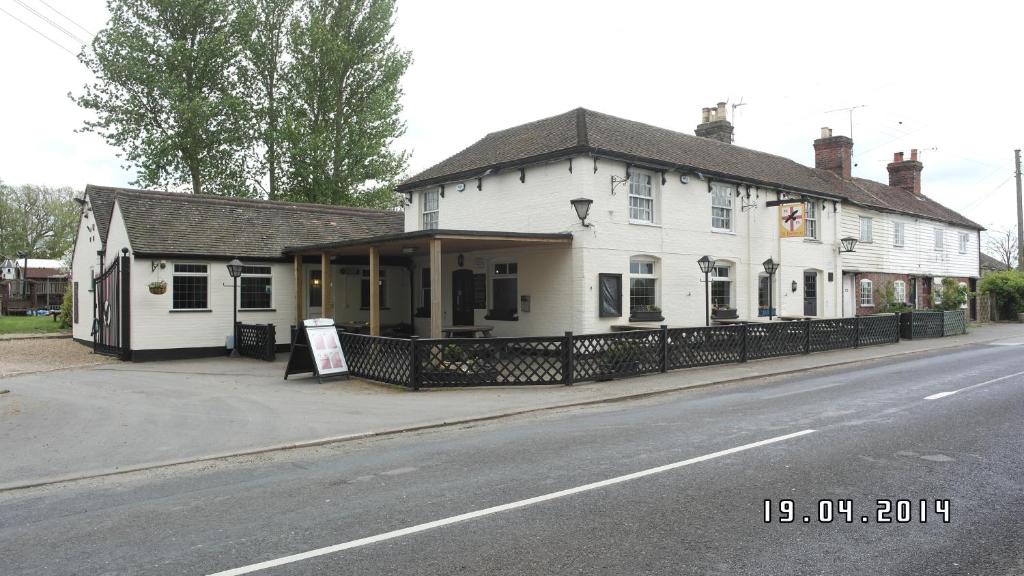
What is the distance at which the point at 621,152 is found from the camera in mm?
18484

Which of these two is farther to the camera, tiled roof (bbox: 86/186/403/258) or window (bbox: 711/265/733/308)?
window (bbox: 711/265/733/308)

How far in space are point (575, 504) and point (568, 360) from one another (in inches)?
319

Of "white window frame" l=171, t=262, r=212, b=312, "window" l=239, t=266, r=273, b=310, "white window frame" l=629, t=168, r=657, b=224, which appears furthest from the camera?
"window" l=239, t=266, r=273, b=310

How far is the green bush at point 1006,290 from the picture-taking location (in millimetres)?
37375

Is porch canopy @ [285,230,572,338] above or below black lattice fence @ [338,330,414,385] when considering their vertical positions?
above

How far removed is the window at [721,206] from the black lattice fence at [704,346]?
18.8 feet

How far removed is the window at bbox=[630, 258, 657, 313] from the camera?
1959 centimetres

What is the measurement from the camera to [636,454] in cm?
757

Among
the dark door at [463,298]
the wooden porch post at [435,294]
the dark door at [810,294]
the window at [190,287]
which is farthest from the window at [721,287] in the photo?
the window at [190,287]

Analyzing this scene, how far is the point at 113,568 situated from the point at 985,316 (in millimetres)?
44425

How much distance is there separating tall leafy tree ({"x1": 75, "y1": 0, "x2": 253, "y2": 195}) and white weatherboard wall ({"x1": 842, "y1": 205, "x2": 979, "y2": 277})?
2877 centimetres

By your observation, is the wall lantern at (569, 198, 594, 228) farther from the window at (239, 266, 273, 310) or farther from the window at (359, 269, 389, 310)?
the window at (239, 266, 273, 310)

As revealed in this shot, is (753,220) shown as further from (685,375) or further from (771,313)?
(685,375)
